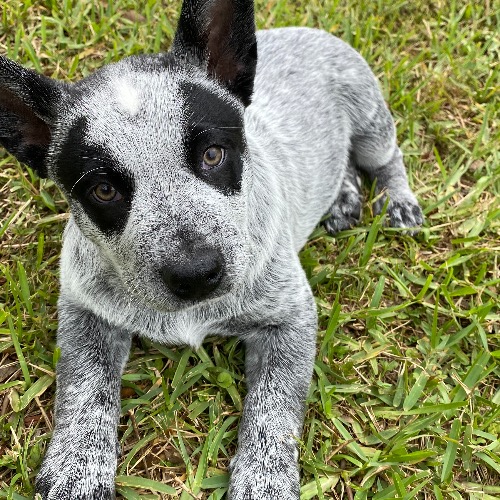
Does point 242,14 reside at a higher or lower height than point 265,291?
higher

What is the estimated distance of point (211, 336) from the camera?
447cm

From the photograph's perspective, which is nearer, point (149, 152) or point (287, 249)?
point (149, 152)

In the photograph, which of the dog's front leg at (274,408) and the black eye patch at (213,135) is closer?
the black eye patch at (213,135)

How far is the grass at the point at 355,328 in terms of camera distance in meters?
4.02

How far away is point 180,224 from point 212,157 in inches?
16.3

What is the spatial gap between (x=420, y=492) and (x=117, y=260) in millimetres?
2321

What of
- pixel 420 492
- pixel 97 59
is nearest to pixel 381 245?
pixel 420 492

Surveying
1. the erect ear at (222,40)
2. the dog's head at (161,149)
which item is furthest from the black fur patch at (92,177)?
the erect ear at (222,40)

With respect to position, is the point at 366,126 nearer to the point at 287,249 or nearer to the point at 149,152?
the point at 287,249

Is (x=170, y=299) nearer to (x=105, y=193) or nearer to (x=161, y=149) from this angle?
(x=105, y=193)

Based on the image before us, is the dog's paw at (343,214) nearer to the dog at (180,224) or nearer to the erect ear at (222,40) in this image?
the dog at (180,224)

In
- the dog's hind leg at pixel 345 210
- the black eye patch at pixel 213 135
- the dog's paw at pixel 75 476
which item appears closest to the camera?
the black eye patch at pixel 213 135

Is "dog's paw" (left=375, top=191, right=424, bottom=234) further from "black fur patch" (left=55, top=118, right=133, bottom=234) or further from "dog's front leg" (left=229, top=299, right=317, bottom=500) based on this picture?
"black fur patch" (left=55, top=118, right=133, bottom=234)

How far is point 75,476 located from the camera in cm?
368
